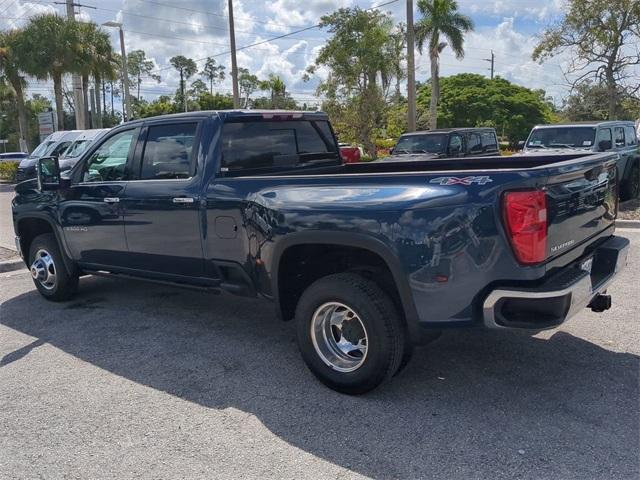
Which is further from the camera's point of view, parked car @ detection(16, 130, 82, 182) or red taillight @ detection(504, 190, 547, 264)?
parked car @ detection(16, 130, 82, 182)

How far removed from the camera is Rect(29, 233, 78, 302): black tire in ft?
19.9

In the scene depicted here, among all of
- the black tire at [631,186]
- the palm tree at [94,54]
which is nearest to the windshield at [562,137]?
the black tire at [631,186]

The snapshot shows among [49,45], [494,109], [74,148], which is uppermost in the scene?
[49,45]

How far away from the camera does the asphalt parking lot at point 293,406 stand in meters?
3.10

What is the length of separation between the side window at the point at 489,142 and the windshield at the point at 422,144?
196cm

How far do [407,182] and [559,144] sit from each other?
10.7 meters

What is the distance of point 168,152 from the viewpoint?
4.91 meters

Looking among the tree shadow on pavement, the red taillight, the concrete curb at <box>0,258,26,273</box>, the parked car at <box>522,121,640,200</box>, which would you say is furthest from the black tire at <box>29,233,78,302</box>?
the parked car at <box>522,121,640,200</box>

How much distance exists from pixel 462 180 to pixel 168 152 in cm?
269

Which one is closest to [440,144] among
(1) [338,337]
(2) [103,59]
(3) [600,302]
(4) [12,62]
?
(3) [600,302]

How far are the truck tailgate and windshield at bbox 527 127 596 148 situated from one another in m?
9.04

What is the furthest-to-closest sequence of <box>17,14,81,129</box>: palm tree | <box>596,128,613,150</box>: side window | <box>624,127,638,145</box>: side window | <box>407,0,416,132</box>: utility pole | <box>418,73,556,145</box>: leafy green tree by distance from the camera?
1. <box>418,73,556,145</box>: leafy green tree
2. <box>17,14,81,129</box>: palm tree
3. <box>407,0,416,132</box>: utility pole
4. <box>624,127,638,145</box>: side window
5. <box>596,128,613,150</box>: side window

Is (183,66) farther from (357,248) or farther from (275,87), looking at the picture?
(357,248)

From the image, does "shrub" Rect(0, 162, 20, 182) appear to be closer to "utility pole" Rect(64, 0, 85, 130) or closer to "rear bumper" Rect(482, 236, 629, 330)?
"utility pole" Rect(64, 0, 85, 130)
